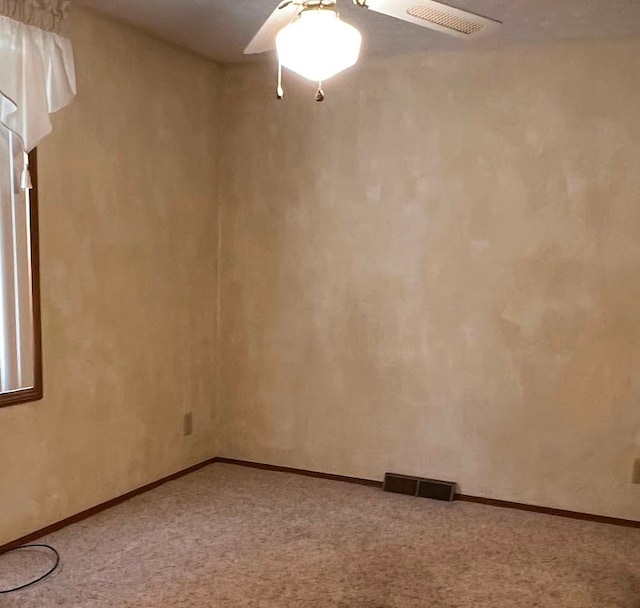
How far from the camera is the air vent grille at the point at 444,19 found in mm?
2092

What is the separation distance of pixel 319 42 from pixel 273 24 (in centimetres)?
40

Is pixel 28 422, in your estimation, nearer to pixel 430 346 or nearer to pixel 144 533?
pixel 144 533

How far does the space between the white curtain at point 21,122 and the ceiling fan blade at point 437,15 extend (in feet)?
4.90

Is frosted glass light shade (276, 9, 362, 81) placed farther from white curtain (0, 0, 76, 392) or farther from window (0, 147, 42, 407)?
window (0, 147, 42, 407)

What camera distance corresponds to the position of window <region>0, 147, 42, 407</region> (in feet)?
9.46

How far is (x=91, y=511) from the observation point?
3.34 m

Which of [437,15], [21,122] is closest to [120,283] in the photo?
[21,122]

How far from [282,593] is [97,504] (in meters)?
1.26

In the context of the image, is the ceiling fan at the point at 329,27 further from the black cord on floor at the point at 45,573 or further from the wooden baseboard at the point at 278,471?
the wooden baseboard at the point at 278,471

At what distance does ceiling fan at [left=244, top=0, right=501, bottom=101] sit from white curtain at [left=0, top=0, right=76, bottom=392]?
1.13 metres

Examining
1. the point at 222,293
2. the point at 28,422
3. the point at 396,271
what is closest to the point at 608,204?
the point at 396,271

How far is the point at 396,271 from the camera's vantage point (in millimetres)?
3814

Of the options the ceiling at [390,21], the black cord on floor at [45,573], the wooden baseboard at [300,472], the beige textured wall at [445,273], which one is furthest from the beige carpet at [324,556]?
the ceiling at [390,21]

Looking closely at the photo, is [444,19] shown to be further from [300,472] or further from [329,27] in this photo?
[300,472]
